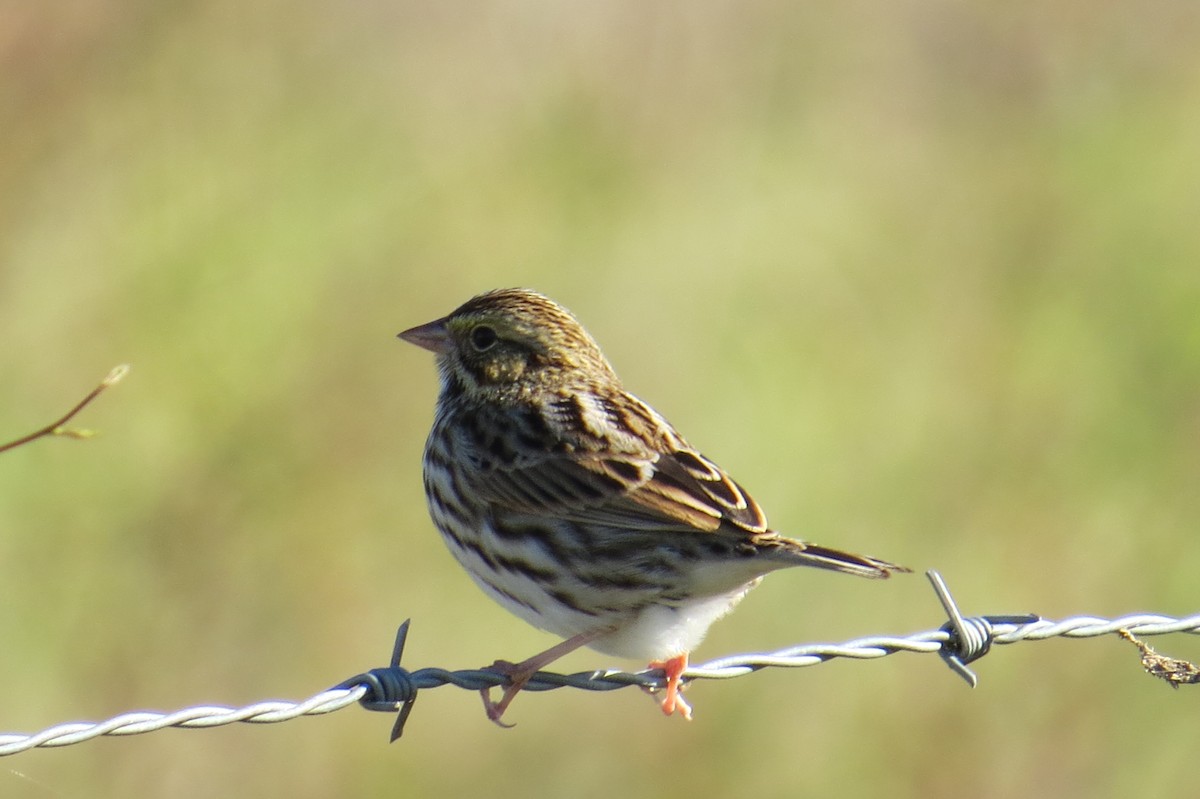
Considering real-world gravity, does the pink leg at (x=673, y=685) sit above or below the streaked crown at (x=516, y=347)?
below

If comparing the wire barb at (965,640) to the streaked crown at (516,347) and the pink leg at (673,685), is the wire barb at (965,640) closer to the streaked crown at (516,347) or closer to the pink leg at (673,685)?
the pink leg at (673,685)

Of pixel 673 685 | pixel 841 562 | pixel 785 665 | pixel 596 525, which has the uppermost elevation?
pixel 596 525

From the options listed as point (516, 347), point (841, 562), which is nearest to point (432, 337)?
point (516, 347)

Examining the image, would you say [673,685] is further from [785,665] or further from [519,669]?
[785,665]

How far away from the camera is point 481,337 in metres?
5.91

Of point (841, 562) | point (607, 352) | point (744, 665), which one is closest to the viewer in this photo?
point (841, 562)

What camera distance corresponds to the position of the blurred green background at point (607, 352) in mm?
7039

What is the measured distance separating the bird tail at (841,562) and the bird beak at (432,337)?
1.97 meters

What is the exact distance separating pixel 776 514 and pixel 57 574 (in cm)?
371

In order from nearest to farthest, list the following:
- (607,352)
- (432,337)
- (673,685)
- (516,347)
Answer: (673,685), (516,347), (432,337), (607,352)

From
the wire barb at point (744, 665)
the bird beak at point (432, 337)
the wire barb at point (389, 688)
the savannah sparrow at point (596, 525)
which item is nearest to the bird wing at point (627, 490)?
the savannah sparrow at point (596, 525)

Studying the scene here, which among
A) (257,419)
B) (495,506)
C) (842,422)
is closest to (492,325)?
(495,506)

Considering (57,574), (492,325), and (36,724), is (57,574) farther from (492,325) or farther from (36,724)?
(492,325)

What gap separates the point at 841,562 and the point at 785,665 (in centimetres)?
32
